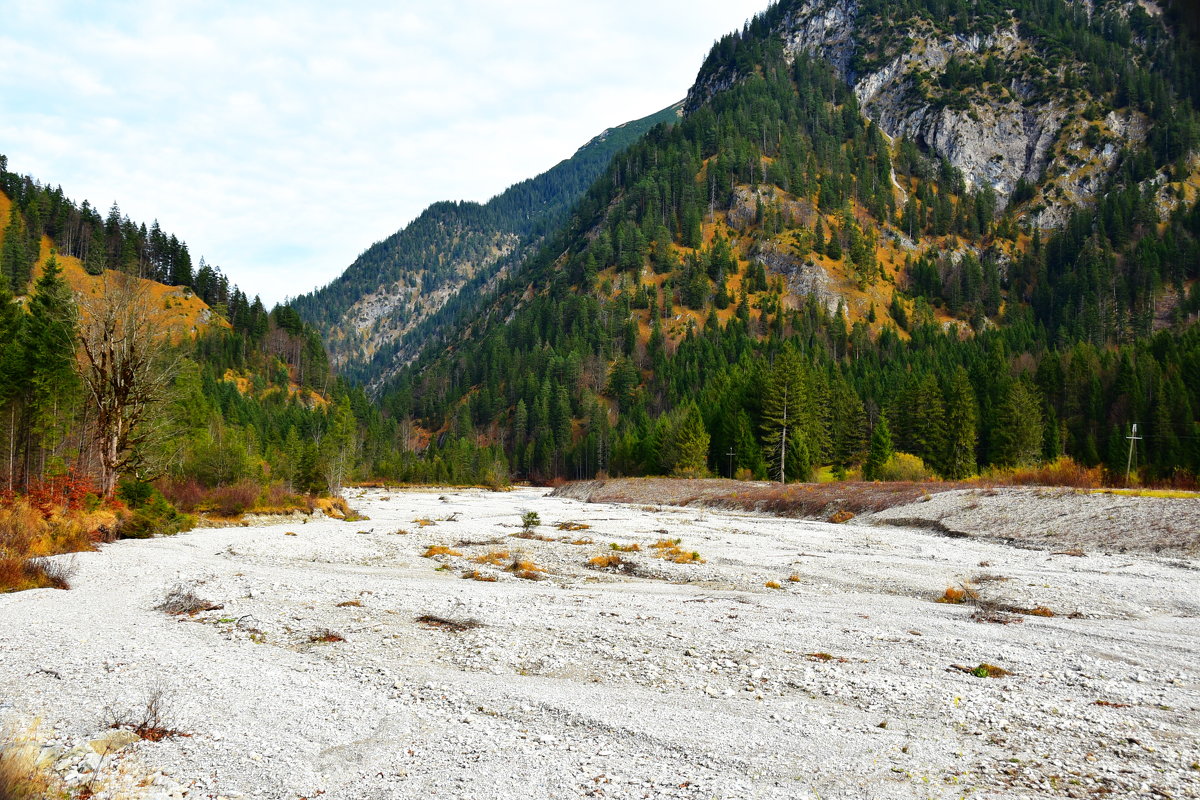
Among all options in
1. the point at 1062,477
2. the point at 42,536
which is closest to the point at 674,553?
the point at 42,536

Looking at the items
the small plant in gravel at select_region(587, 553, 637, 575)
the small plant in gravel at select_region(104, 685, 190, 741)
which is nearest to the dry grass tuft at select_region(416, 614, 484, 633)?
the small plant in gravel at select_region(104, 685, 190, 741)

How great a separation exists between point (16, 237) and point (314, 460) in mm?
115767

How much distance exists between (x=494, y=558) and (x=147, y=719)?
18.4m

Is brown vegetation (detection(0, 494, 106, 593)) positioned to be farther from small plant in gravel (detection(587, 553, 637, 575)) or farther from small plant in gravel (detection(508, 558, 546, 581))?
small plant in gravel (detection(587, 553, 637, 575))

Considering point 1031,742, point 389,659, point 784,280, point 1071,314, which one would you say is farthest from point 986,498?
point 1071,314

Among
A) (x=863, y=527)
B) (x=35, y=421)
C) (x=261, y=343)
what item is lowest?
(x=863, y=527)

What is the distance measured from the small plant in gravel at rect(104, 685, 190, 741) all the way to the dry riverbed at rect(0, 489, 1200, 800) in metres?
0.17

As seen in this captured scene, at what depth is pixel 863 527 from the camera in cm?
4188

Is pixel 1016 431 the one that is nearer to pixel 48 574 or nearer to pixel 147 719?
pixel 48 574

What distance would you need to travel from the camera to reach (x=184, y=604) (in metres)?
17.1

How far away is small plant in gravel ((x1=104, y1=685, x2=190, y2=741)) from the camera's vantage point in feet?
30.5

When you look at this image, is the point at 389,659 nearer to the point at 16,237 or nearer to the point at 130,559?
the point at 130,559

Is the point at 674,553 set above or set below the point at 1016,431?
below

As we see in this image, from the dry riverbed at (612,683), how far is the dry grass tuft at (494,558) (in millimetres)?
3224
